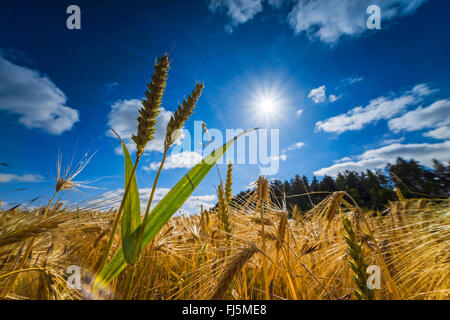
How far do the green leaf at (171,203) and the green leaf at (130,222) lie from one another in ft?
0.19

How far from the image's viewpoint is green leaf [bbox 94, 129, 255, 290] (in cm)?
76

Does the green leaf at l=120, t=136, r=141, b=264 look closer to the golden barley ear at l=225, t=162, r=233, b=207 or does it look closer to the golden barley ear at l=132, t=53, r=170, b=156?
the golden barley ear at l=132, t=53, r=170, b=156

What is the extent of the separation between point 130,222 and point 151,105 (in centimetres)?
47

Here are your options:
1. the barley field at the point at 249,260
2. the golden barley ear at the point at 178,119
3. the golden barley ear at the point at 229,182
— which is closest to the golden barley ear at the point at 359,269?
the barley field at the point at 249,260

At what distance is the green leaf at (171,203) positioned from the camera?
76 cm

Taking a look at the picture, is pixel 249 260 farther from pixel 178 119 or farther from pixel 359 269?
pixel 178 119

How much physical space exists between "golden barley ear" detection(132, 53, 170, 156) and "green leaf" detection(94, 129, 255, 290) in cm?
23

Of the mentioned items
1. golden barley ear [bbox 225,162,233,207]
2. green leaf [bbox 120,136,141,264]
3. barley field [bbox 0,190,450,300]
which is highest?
golden barley ear [bbox 225,162,233,207]

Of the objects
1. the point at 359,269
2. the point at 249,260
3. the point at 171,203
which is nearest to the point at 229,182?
the point at 249,260

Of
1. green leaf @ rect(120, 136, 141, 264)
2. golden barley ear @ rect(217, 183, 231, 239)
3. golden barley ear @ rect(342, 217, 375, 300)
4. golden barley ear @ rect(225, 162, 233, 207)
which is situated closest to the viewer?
green leaf @ rect(120, 136, 141, 264)

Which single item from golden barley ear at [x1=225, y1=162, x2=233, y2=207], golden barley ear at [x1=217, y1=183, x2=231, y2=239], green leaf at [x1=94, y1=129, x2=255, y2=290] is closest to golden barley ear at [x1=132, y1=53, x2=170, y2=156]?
green leaf at [x1=94, y1=129, x2=255, y2=290]

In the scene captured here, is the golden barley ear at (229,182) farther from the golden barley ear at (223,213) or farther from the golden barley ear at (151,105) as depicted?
the golden barley ear at (151,105)

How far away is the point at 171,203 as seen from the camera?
83 centimetres
